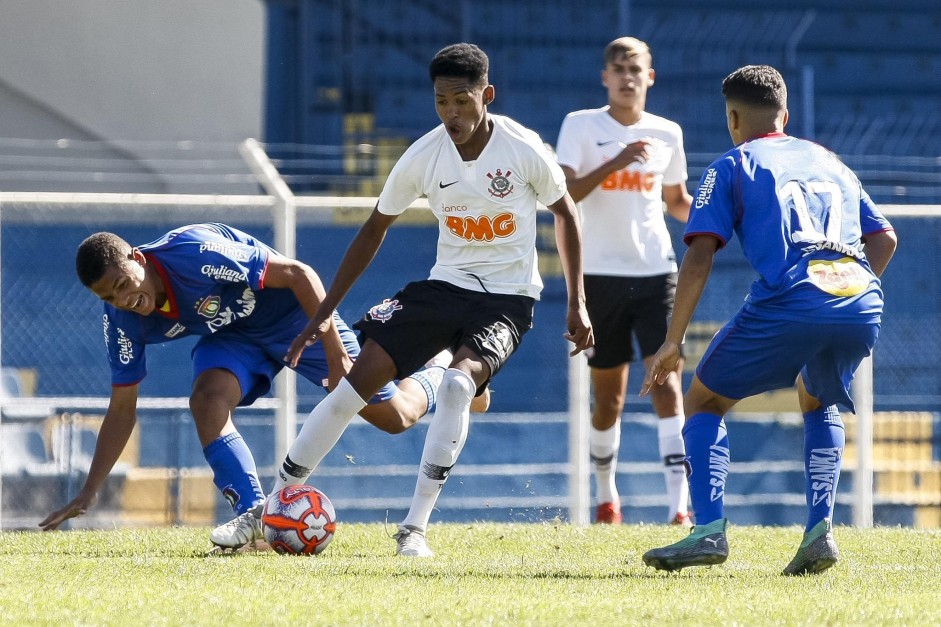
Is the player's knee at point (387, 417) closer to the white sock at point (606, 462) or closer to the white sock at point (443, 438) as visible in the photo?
the white sock at point (443, 438)

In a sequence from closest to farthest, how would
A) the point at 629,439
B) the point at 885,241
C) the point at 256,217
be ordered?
the point at 885,241
the point at 629,439
the point at 256,217

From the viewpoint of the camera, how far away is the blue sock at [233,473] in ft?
16.6

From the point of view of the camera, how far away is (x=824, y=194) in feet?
13.8

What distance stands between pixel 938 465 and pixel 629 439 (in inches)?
108

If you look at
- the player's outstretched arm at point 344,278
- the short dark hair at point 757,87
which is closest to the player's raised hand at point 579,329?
the player's outstretched arm at point 344,278

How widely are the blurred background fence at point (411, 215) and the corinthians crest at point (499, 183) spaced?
3.11 m

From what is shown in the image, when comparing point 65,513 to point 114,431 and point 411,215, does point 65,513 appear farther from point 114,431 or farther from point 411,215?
point 411,215

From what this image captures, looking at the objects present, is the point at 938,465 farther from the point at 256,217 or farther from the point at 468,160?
the point at 468,160

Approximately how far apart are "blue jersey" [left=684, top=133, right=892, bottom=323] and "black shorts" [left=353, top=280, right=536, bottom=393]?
0.96 meters

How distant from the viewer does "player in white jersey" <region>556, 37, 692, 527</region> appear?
6547mm

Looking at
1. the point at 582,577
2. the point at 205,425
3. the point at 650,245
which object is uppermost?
the point at 650,245

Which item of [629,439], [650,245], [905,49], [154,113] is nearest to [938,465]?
[629,439]

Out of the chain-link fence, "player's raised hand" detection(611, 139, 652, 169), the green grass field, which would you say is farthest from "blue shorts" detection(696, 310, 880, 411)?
the chain-link fence

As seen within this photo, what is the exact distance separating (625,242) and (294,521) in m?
2.54
